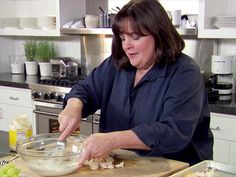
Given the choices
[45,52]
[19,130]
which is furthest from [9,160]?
[45,52]

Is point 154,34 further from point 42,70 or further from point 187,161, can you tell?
point 42,70

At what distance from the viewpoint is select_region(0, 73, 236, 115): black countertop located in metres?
2.79

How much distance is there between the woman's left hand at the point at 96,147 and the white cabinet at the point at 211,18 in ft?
5.87

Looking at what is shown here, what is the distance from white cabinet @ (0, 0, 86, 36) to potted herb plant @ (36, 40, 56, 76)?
21cm

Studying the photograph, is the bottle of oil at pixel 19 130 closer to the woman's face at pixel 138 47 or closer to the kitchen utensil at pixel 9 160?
the kitchen utensil at pixel 9 160

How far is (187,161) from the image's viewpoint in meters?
1.80

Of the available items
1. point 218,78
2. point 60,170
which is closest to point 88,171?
point 60,170

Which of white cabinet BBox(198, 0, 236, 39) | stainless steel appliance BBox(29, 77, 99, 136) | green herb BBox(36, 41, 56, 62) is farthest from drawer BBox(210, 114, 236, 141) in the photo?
green herb BBox(36, 41, 56, 62)

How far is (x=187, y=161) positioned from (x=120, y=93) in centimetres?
42

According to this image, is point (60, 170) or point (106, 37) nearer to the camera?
point (60, 170)

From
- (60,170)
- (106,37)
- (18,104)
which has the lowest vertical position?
(18,104)

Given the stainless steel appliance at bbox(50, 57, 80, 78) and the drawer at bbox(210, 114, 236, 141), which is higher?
the stainless steel appliance at bbox(50, 57, 80, 78)

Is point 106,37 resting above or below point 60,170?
above

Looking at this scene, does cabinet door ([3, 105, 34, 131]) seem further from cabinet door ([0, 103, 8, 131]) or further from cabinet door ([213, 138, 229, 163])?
cabinet door ([213, 138, 229, 163])
